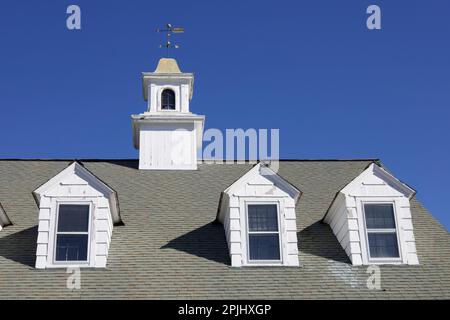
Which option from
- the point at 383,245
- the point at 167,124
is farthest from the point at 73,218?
the point at 167,124

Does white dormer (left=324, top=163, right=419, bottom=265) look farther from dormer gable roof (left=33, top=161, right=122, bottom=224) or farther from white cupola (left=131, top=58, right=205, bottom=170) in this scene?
white cupola (left=131, top=58, right=205, bottom=170)

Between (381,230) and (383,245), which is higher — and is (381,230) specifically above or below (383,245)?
above

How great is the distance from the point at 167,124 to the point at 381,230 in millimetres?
8270

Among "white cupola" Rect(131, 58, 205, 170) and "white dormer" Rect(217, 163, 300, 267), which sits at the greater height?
"white cupola" Rect(131, 58, 205, 170)

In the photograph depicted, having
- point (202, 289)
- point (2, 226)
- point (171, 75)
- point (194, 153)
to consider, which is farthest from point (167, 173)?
point (202, 289)

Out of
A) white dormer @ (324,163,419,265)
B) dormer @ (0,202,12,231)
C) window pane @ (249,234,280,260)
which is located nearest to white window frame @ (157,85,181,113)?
dormer @ (0,202,12,231)

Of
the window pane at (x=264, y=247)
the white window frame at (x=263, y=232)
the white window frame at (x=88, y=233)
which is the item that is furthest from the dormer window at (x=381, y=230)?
the white window frame at (x=88, y=233)

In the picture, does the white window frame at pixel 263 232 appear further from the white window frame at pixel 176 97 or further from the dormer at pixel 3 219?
the white window frame at pixel 176 97

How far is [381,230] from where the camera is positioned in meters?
15.1

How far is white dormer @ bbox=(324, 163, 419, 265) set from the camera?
14.8 metres

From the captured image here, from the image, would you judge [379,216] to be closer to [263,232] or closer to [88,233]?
[263,232]

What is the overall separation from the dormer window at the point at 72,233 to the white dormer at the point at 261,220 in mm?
2975

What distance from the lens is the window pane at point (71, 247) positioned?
14.3 meters

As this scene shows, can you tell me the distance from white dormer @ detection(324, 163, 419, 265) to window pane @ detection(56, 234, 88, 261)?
5491mm
